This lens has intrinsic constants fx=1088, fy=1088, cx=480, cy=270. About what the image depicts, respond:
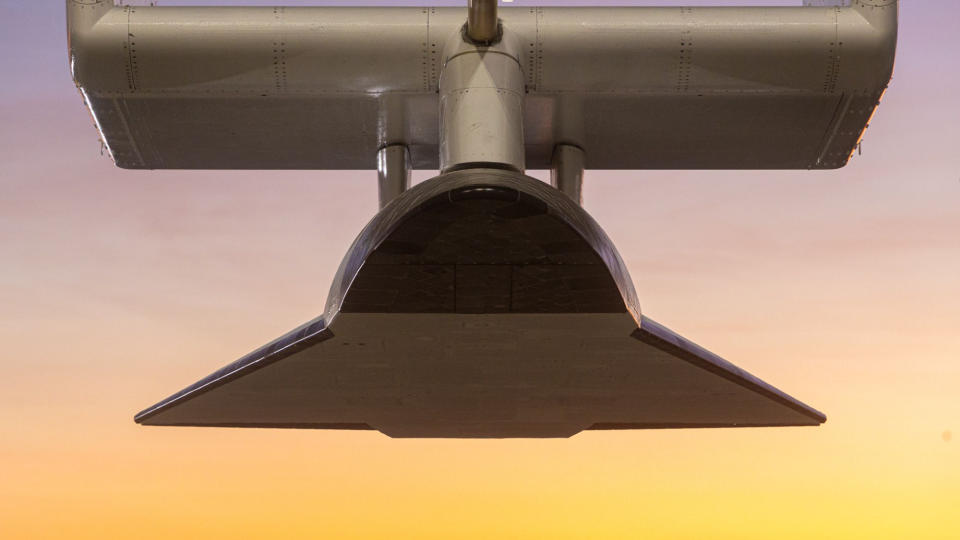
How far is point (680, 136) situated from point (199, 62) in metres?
6.84

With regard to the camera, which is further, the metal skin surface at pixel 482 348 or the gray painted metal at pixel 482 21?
the gray painted metal at pixel 482 21

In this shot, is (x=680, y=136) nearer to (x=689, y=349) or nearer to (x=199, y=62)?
(x=689, y=349)

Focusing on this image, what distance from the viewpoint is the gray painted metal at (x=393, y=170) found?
15.6m

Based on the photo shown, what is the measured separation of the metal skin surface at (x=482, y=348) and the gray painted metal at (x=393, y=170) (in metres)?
3.29

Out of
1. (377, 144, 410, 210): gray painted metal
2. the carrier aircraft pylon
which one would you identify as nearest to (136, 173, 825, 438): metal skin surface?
the carrier aircraft pylon

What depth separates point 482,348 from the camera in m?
11.6

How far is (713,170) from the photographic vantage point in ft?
56.3

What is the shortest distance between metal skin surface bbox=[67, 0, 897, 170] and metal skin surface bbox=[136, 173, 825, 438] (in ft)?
12.3

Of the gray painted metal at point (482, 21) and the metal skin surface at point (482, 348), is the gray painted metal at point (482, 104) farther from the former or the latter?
the metal skin surface at point (482, 348)

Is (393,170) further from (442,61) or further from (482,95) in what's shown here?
(482,95)

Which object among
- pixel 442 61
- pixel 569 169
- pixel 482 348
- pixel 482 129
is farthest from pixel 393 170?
pixel 482 348

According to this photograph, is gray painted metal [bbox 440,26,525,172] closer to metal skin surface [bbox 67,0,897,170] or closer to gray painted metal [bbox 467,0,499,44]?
gray painted metal [bbox 467,0,499,44]


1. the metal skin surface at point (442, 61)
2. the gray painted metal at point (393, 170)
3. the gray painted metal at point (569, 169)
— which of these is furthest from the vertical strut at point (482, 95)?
the gray painted metal at point (569, 169)

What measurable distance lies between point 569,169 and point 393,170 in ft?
8.42
